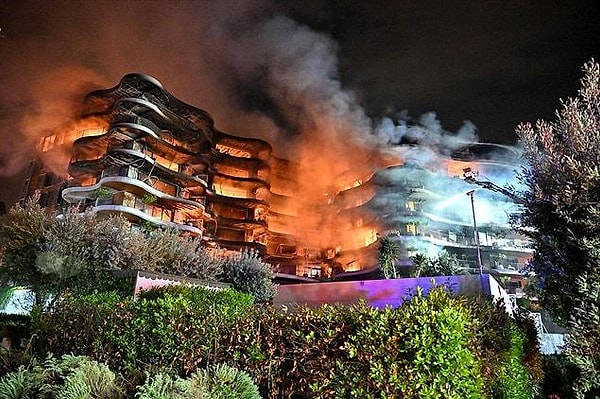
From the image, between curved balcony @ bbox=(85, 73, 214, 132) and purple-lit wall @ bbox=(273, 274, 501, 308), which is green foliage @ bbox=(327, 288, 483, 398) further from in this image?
curved balcony @ bbox=(85, 73, 214, 132)

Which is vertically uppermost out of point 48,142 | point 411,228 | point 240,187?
point 48,142

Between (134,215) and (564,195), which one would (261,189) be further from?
(564,195)

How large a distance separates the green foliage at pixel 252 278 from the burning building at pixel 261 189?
21.5 m

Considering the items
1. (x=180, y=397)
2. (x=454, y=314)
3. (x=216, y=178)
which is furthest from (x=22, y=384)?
(x=216, y=178)

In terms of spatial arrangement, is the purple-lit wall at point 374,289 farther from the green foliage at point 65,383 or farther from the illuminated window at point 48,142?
the illuminated window at point 48,142

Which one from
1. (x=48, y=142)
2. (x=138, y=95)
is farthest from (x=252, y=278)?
(x=48, y=142)

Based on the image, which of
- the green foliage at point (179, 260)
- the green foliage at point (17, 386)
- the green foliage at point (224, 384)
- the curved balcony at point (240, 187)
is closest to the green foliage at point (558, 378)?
the green foliage at point (224, 384)

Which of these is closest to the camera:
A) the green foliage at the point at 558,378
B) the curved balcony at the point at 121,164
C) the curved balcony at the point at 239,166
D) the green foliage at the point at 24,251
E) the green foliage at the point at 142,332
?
the green foliage at the point at 142,332

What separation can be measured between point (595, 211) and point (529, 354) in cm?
463

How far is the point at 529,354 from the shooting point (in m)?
9.01

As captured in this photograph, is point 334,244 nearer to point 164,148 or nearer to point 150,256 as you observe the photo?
point 164,148

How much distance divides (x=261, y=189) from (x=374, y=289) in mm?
45025

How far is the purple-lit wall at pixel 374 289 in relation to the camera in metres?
16.3

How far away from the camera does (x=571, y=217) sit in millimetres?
6344
